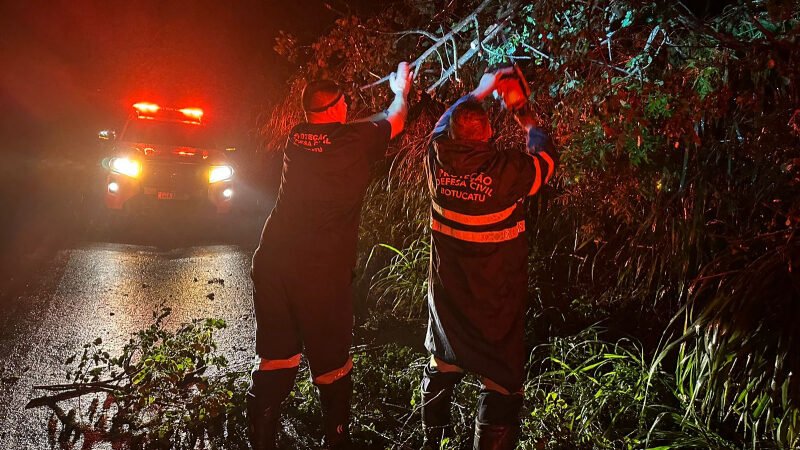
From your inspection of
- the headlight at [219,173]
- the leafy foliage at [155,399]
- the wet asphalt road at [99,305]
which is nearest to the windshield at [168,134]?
the headlight at [219,173]

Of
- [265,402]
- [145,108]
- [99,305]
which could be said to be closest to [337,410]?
[265,402]

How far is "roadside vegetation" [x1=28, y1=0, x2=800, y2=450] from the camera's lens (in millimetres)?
2969

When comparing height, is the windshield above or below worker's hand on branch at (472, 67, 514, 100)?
above

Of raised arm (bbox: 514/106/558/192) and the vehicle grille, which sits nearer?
raised arm (bbox: 514/106/558/192)

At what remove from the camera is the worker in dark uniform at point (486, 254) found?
9.12 feet

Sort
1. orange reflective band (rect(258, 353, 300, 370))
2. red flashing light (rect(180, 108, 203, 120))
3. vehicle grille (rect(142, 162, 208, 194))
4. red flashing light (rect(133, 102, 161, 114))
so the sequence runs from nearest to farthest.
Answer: orange reflective band (rect(258, 353, 300, 370))
vehicle grille (rect(142, 162, 208, 194))
red flashing light (rect(133, 102, 161, 114))
red flashing light (rect(180, 108, 203, 120))

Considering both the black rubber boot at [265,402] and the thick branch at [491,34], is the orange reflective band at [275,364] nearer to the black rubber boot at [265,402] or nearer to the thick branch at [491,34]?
the black rubber boot at [265,402]

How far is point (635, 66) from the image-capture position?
3.58 metres

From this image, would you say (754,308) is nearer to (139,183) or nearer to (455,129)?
(455,129)

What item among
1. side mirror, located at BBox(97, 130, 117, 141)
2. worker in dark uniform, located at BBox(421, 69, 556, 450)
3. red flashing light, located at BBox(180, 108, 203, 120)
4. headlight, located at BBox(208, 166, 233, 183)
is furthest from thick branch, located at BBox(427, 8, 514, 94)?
red flashing light, located at BBox(180, 108, 203, 120)

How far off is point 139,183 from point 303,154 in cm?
609

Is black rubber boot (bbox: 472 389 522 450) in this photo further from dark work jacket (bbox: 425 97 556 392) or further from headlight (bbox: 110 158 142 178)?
headlight (bbox: 110 158 142 178)

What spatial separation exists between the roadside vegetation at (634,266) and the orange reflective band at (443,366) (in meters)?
0.50

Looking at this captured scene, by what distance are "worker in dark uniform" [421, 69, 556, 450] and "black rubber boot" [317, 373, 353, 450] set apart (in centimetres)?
56
